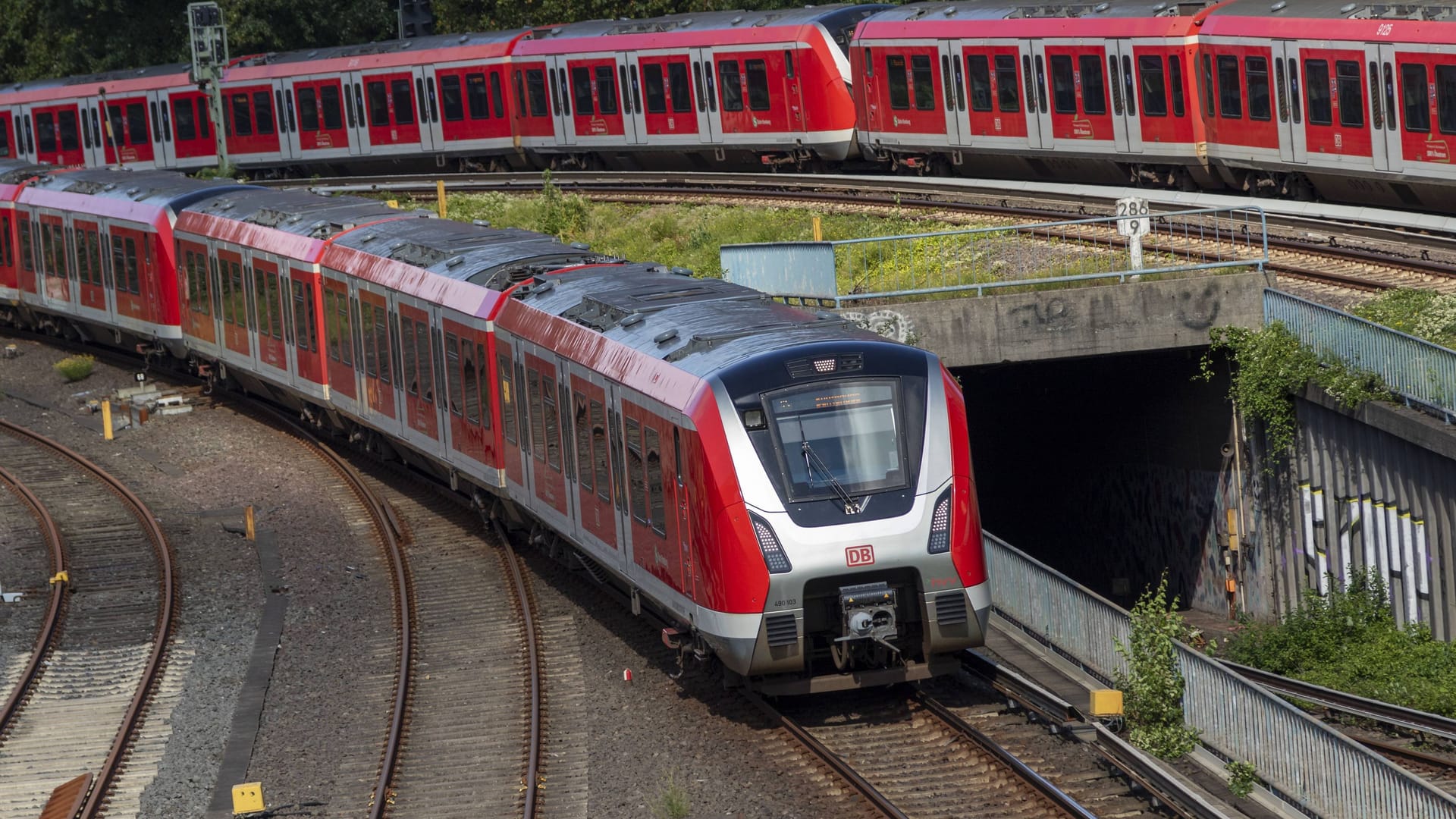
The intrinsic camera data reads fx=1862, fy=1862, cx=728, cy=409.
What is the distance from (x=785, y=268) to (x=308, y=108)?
28.6m

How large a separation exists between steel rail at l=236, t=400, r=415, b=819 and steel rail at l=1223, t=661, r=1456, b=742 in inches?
316

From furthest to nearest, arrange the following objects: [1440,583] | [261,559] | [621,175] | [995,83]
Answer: [621,175]
[995,83]
[261,559]
[1440,583]

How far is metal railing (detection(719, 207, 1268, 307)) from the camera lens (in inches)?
884

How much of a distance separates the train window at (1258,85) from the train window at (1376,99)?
2.50 m

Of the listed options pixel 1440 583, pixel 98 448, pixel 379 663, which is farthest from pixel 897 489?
pixel 98 448

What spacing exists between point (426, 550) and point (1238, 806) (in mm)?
11107

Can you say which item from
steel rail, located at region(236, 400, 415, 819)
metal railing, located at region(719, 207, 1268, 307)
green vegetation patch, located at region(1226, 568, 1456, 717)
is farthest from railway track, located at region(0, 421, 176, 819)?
green vegetation patch, located at region(1226, 568, 1456, 717)

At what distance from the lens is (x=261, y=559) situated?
70.8 ft

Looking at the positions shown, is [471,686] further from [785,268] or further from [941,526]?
[785,268]

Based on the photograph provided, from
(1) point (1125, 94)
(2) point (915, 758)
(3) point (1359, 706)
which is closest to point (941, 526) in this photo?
(2) point (915, 758)

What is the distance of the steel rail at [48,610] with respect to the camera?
55.8 feet

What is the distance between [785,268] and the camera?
2330 cm

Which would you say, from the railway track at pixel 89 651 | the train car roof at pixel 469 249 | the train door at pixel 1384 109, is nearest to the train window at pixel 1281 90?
the train door at pixel 1384 109

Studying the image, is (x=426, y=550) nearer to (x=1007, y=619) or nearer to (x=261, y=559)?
(x=261, y=559)
